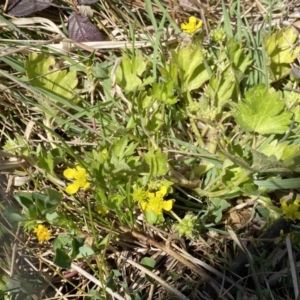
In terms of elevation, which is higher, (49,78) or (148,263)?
(49,78)

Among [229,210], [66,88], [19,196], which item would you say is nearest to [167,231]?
[229,210]

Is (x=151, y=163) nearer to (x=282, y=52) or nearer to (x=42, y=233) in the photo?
(x=42, y=233)

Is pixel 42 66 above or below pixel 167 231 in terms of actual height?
above

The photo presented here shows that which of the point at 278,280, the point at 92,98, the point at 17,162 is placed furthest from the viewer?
the point at 92,98

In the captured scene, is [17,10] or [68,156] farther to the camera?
[17,10]

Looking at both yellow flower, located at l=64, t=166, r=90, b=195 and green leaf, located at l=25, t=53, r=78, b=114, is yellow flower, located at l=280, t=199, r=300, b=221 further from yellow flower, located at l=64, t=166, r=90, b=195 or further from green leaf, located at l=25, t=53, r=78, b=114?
green leaf, located at l=25, t=53, r=78, b=114

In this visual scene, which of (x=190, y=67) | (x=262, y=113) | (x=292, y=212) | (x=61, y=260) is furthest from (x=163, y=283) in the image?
(x=190, y=67)

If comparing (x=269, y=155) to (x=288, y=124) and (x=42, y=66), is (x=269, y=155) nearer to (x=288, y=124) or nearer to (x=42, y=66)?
(x=288, y=124)

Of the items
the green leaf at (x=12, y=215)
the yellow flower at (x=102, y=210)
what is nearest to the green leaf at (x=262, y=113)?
the yellow flower at (x=102, y=210)
